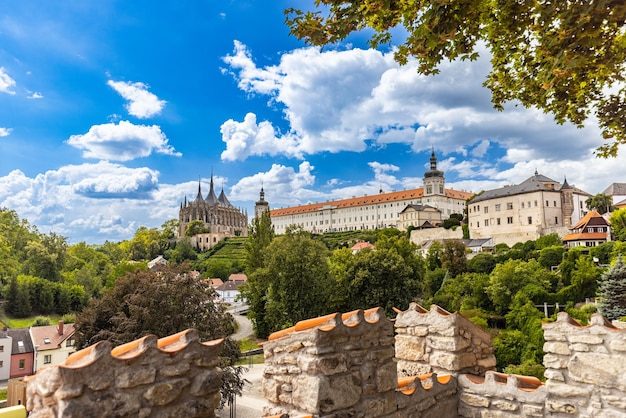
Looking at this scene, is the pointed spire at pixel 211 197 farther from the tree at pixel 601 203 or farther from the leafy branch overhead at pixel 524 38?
the leafy branch overhead at pixel 524 38

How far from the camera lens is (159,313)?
1500cm

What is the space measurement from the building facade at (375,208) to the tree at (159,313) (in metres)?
79.2

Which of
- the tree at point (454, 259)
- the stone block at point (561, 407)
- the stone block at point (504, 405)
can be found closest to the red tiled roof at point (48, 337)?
the tree at point (454, 259)

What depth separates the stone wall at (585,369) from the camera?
3791mm

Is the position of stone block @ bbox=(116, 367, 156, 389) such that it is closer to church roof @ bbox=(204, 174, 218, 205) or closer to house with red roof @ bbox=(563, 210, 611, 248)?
house with red roof @ bbox=(563, 210, 611, 248)

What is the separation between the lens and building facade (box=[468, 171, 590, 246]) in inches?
2292

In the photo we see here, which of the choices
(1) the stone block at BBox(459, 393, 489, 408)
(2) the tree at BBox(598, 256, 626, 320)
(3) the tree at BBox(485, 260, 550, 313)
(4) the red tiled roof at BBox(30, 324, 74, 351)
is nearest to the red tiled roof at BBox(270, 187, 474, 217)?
(3) the tree at BBox(485, 260, 550, 313)

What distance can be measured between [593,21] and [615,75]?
7.04 ft

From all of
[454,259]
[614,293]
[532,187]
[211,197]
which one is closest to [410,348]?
[614,293]

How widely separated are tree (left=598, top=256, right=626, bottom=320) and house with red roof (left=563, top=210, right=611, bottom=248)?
71.1ft

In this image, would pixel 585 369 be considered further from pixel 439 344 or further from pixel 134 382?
pixel 134 382

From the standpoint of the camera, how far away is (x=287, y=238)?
28.9 metres

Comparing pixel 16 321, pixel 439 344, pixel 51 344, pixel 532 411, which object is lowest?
pixel 16 321

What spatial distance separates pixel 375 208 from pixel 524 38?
335 ft
